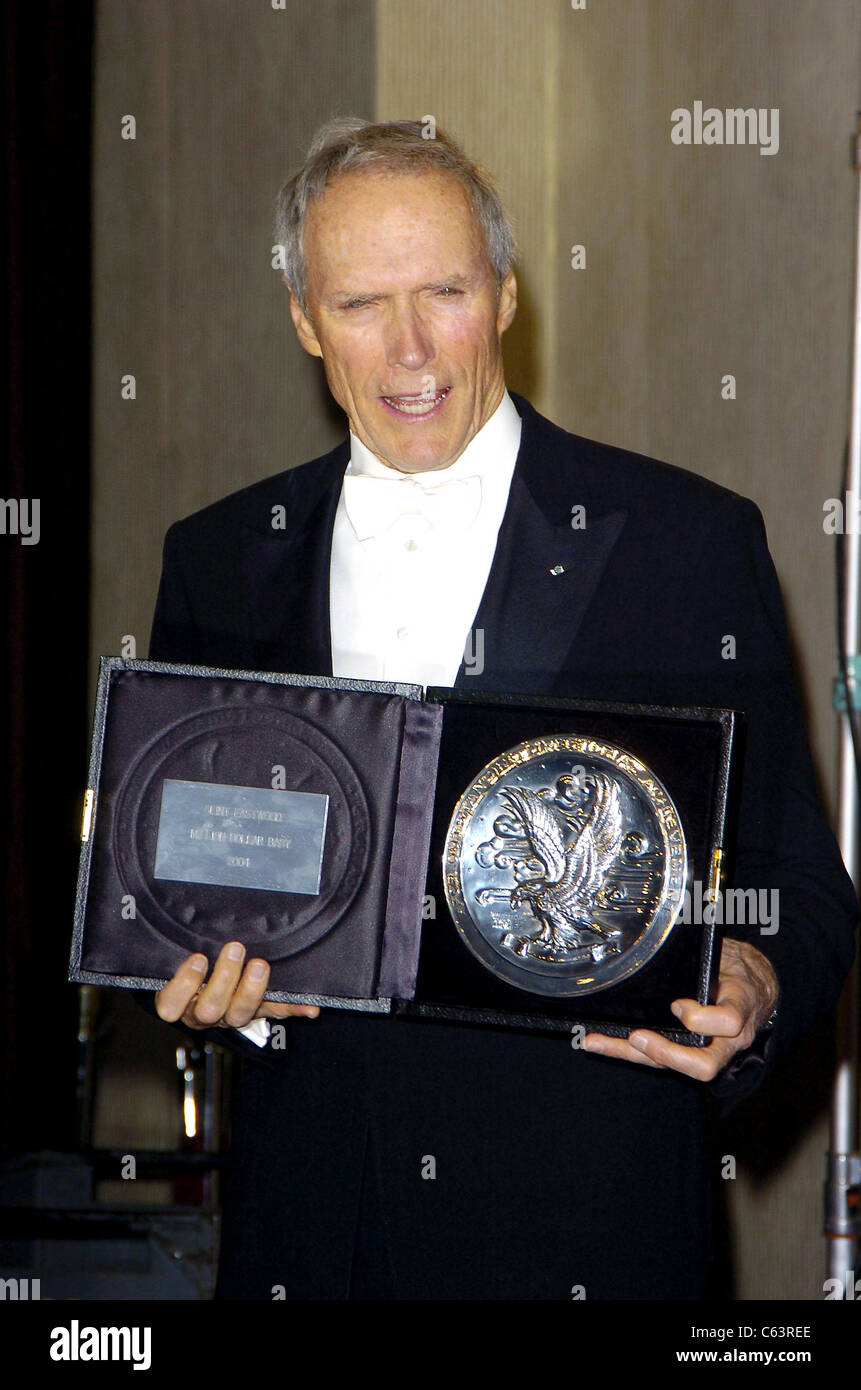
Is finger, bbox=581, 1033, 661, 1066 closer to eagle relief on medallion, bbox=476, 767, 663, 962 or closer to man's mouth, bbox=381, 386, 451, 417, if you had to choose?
eagle relief on medallion, bbox=476, 767, 663, 962

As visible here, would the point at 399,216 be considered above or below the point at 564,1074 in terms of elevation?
above

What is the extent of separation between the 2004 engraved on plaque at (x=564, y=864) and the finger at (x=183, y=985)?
8.9 inches

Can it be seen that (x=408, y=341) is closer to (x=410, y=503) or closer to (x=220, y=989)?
(x=410, y=503)

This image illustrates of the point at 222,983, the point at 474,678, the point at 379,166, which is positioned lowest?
the point at 222,983

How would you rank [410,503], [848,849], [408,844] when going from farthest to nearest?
[848,849]
[410,503]
[408,844]

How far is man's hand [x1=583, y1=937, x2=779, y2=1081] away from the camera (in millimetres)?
1246

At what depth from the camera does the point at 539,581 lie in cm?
148

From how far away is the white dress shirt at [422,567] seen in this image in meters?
1.54

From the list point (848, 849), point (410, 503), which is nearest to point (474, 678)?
point (410, 503)

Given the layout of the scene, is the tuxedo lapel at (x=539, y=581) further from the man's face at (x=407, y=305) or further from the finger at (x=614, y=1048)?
the finger at (x=614, y=1048)

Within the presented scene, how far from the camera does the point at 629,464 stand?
155 centimetres

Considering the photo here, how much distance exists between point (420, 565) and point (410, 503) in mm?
70

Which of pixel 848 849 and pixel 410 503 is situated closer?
pixel 410 503
